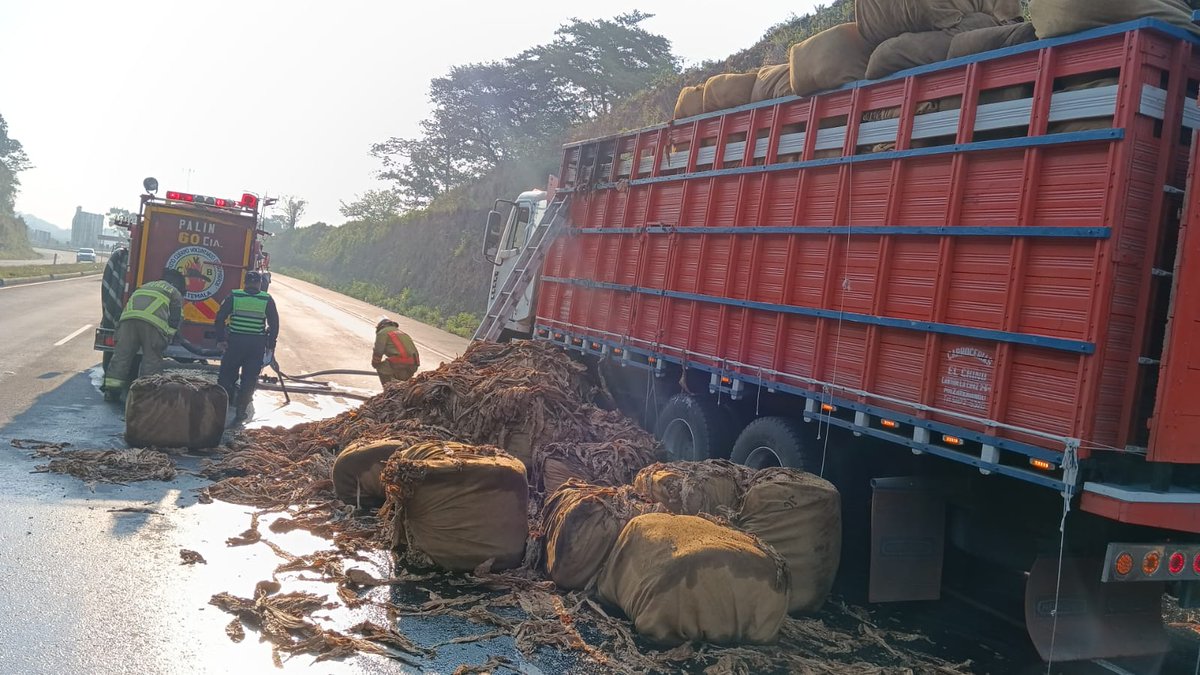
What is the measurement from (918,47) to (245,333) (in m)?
7.93

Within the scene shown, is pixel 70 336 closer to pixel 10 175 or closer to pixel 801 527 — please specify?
pixel 801 527

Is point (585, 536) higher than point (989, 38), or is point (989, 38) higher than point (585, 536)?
point (989, 38)

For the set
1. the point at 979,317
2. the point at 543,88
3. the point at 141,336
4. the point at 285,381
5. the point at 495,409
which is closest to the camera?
the point at 979,317

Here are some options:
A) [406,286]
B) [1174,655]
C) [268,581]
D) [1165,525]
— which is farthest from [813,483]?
[406,286]

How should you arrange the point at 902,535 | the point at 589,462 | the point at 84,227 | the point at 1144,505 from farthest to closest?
the point at 84,227
the point at 589,462
the point at 902,535
the point at 1144,505

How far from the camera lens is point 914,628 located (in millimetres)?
5906

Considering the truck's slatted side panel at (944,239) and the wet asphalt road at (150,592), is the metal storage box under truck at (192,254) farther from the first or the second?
the truck's slatted side panel at (944,239)

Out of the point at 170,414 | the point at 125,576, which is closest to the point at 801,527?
the point at 125,576

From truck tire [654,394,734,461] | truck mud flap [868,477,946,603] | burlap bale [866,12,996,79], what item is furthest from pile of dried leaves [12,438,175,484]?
burlap bale [866,12,996,79]

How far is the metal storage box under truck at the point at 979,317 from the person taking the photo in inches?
188

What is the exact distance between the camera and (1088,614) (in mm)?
5320

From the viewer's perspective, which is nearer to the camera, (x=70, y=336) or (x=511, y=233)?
(x=511, y=233)

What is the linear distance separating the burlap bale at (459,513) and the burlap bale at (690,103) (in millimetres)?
4486

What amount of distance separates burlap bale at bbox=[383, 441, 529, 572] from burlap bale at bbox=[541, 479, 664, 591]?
308 mm
